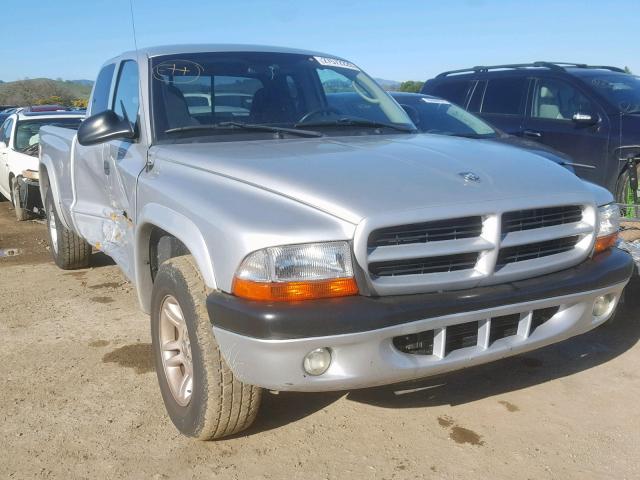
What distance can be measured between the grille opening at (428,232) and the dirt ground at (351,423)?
3.26 feet

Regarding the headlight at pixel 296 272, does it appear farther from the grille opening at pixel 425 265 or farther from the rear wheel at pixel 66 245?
the rear wheel at pixel 66 245

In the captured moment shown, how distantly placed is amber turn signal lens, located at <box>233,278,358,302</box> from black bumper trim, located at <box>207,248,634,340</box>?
27 millimetres

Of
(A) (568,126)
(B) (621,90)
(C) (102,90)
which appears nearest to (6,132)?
(C) (102,90)

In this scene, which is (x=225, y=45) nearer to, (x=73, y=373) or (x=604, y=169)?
(x=73, y=373)

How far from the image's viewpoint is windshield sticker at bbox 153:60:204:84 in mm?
3885

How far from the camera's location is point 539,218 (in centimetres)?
300

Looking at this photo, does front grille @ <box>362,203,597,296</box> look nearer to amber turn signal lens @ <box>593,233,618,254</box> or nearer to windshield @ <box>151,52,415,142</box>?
amber turn signal lens @ <box>593,233,618,254</box>

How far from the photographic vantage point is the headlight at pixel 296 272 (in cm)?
257

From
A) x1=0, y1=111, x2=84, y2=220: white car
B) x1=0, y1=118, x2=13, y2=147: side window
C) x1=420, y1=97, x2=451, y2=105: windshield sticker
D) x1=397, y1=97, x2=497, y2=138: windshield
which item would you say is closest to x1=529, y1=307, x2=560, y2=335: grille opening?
x1=397, y1=97, x2=497, y2=138: windshield

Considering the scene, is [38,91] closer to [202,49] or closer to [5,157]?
[5,157]

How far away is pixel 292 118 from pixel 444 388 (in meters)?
1.72

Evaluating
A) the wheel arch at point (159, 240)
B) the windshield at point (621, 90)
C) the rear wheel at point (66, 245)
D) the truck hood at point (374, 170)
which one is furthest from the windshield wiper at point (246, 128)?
the windshield at point (621, 90)

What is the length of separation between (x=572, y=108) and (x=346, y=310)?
19.0 ft

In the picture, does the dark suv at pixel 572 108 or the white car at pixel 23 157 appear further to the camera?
the white car at pixel 23 157
